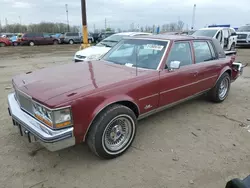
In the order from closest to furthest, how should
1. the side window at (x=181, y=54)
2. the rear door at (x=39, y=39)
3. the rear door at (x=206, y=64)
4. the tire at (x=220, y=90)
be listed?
the side window at (x=181, y=54)
the rear door at (x=206, y=64)
the tire at (x=220, y=90)
the rear door at (x=39, y=39)

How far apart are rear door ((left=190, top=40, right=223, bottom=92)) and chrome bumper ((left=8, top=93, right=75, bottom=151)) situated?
2803 mm

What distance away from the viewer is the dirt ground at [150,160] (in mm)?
2523

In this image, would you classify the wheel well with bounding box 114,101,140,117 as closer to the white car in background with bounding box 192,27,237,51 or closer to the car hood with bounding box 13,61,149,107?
the car hood with bounding box 13,61,149,107

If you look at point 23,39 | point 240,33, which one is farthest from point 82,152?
point 23,39

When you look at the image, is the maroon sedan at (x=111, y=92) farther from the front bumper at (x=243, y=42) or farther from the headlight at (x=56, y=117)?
the front bumper at (x=243, y=42)

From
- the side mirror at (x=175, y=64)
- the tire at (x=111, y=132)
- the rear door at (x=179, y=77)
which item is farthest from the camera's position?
the rear door at (x=179, y=77)

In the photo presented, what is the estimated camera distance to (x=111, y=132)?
2910 mm

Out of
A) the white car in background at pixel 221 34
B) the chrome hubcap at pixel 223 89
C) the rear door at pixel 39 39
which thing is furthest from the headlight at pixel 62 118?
the rear door at pixel 39 39

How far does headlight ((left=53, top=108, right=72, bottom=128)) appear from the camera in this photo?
2324 mm

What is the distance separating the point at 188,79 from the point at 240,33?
17.1m

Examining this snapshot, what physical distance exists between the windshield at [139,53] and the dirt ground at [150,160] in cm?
119

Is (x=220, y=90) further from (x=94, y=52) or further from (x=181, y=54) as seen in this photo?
(x=94, y=52)

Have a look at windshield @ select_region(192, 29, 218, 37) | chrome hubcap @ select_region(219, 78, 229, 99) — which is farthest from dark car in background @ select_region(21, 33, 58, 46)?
chrome hubcap @ select_region(219, 78, 229, 99)

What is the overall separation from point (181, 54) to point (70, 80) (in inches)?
84.0
